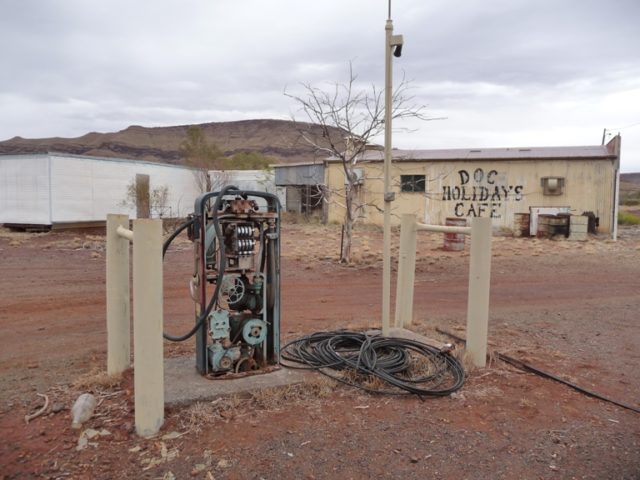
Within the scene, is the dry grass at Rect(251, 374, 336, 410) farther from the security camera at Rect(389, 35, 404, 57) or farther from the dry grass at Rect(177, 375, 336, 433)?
the security camera at Rect(389, 35, 404, 57)

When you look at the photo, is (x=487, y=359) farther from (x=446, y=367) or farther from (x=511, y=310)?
(x=511, y=310)

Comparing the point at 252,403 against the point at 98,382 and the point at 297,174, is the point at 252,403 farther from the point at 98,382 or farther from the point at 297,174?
the point at 297,174

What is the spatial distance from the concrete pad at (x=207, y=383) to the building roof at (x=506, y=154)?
16.9 metres

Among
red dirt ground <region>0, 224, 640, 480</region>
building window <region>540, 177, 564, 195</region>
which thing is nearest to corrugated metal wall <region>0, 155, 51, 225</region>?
red dirt ground <region>0, 224, 640, 480</region>

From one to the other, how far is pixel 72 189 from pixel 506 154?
17.5 meters

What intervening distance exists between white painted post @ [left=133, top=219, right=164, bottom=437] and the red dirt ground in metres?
0.17

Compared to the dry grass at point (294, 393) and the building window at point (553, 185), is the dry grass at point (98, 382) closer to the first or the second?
the dry grass at point (294, 393)

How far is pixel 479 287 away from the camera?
4.38m

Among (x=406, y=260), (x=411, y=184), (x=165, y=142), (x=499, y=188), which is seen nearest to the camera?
(x=406, y=260)

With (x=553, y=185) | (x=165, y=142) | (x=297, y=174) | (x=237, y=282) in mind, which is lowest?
(x=237, y=282)

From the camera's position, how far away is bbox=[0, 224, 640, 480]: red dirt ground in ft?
9.34

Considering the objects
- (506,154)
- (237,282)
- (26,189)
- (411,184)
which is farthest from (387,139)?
(506,154)

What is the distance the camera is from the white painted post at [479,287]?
170 inches

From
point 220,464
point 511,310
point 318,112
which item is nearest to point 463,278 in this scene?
point 511,310
